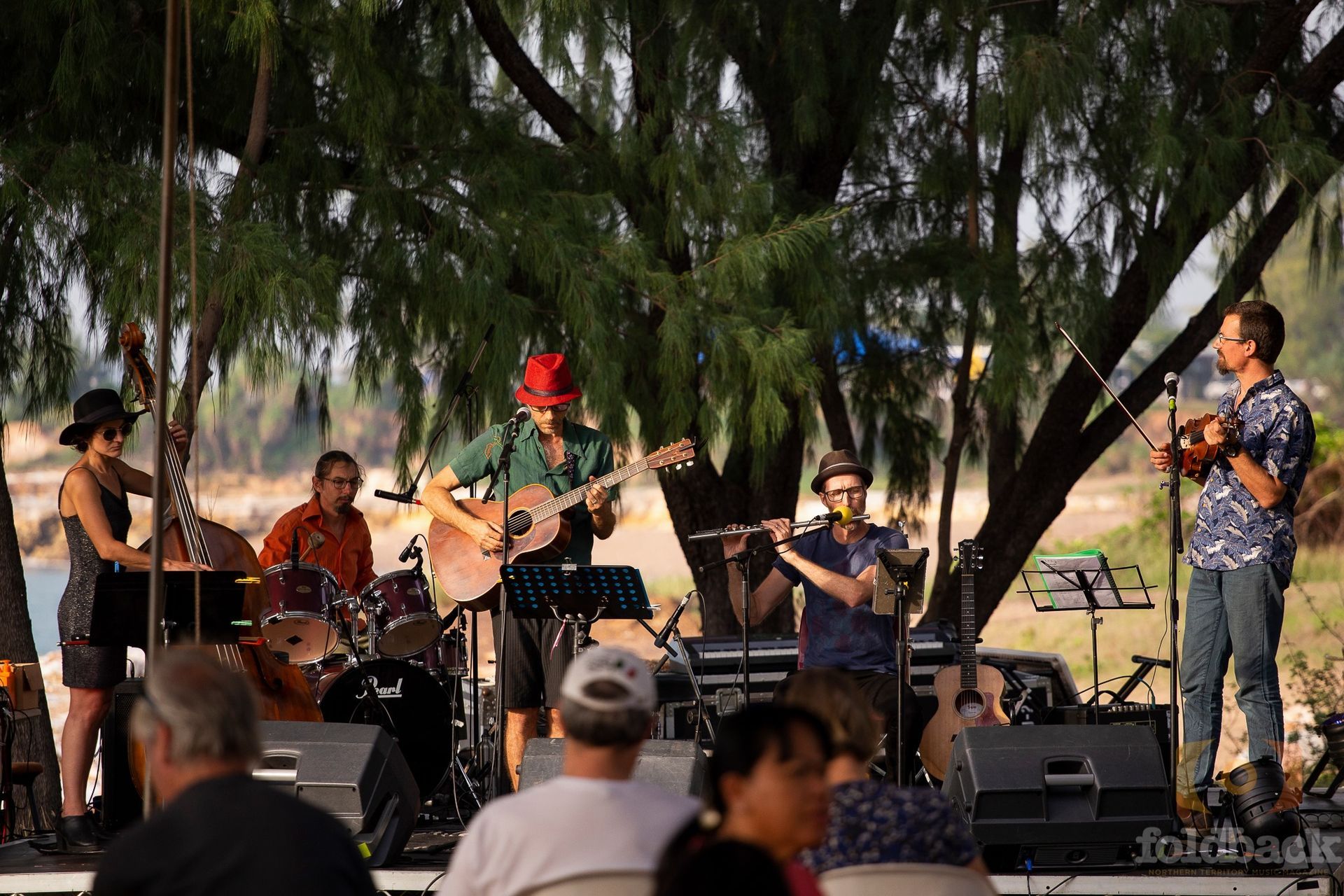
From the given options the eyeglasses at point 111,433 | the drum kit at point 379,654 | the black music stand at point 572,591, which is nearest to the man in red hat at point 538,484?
the black music stand at point 572,591

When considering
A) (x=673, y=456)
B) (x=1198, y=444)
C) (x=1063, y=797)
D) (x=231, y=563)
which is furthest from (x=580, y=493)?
(x=1198, y=444)

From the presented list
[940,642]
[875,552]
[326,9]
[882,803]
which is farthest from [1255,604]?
[326,9]

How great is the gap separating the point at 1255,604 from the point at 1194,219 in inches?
112

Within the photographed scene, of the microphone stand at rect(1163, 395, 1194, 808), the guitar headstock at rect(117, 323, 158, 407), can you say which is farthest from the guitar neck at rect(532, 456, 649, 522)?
the microphone stand at rect(1163, 395, 1194, 808)

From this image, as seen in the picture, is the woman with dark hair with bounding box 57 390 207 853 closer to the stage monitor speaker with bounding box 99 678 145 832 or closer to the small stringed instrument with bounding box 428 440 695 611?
the stage monitor speaker with bounding box 99 678 145 832

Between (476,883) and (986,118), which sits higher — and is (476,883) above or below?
below

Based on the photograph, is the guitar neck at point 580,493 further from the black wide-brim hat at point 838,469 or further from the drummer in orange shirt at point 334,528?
the drummer in orange shirt at point 334,528

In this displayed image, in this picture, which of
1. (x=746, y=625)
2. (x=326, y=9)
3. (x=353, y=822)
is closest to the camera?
(x=353, y=822)

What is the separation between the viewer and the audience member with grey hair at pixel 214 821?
2.17 meters

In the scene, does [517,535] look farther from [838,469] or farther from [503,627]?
[838,469]

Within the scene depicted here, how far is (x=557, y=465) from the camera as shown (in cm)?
568

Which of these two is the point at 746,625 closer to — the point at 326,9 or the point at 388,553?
the point at 326,9

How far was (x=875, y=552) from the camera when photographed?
18.7ft

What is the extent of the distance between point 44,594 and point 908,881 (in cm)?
4082
